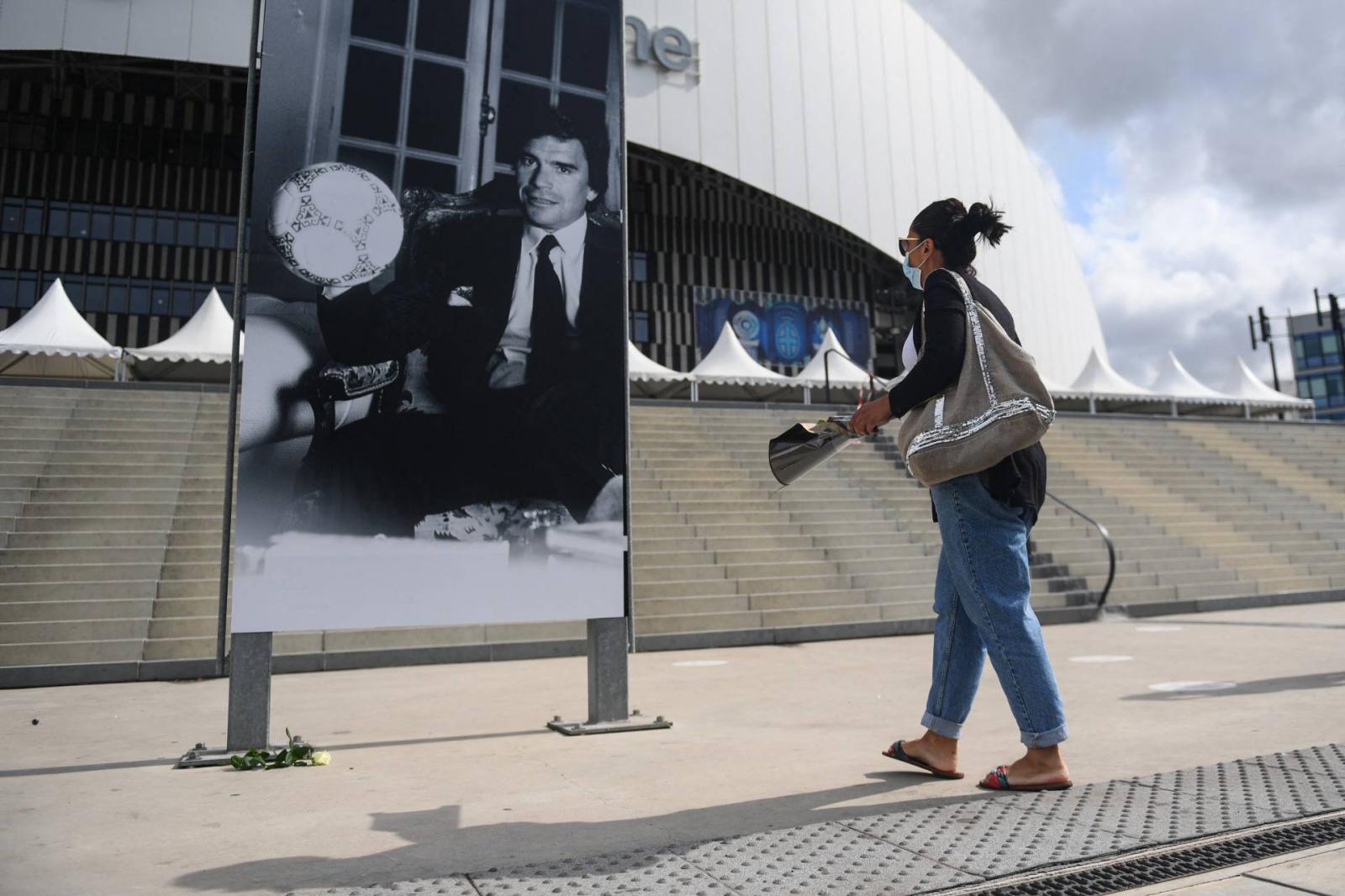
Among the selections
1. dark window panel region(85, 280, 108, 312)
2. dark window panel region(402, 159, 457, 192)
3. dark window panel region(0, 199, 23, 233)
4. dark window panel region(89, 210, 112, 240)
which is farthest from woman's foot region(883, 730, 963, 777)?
dark window panel region(0, 199, 23, 233)

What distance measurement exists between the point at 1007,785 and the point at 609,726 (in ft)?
6.50

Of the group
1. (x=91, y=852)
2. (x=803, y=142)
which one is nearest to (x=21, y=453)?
(x=91, y=852)

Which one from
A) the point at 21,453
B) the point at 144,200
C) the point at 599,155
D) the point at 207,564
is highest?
the point at 144,200

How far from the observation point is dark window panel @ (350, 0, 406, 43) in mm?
4438

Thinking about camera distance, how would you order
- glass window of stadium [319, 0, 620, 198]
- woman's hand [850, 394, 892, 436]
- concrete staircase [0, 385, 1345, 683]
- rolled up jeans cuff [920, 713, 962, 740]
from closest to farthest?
woman's hand [850, 394, 892, 436], rolled up jeans cuff [920, 713, 962, 740], glass window of stadium [319, 0, 620, 198], concrete staircase [0, 385, 1345, 683]

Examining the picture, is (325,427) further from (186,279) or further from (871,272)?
(871,272)

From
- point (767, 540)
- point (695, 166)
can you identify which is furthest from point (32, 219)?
point (767, 540)

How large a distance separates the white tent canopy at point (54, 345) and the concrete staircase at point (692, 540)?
574 cm

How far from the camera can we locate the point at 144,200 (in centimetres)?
3444

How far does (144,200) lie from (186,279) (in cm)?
331

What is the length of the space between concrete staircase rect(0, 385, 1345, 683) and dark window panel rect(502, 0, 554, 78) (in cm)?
464

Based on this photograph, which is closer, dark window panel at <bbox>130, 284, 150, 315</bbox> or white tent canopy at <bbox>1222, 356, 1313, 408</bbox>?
white tent canopy at <bbox>1222, 356, 1313, 408</bbox>

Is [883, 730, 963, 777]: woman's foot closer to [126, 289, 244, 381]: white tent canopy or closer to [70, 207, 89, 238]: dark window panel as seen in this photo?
[126, 289, 244, 381]: white tent canopy

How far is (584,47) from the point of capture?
4.89m
